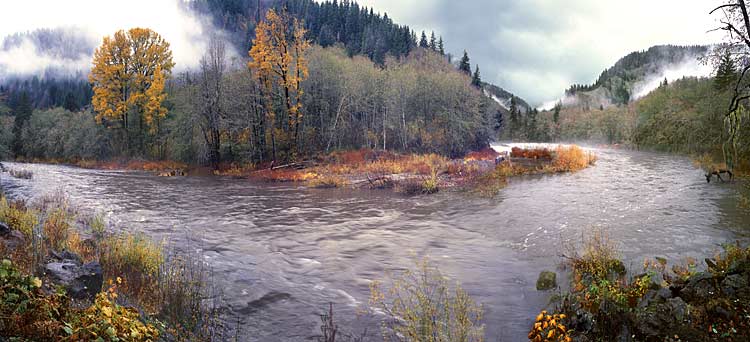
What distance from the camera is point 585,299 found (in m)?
7.16

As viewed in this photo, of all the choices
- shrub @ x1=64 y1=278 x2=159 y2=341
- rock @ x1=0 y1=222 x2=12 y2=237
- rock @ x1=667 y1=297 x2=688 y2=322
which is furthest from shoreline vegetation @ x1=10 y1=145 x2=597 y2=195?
shrub @ x1=64 y1=278 x2=159 y2=341

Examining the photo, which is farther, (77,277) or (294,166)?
(294,166)

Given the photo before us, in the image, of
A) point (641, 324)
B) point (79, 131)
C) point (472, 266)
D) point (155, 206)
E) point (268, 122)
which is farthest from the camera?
point (79, 131)

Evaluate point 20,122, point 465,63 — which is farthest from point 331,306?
point 465,63

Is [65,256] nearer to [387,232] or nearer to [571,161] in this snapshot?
[387,232]

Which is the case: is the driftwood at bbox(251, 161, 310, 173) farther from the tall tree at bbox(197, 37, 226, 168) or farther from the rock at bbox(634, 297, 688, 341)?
the rock at bbox(634, 297, 688, 341)

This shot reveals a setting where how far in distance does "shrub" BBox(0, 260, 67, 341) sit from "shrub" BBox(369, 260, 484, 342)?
433cm

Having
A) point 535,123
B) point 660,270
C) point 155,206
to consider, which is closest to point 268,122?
point 155,206

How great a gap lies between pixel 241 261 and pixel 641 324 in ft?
31.1

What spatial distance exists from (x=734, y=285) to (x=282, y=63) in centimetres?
3346

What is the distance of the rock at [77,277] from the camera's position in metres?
6.37

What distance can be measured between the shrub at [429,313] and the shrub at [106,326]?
11.7 feet

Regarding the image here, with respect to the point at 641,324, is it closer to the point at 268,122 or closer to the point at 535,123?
the point at 268,122

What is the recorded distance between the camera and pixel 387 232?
50.2 ft
